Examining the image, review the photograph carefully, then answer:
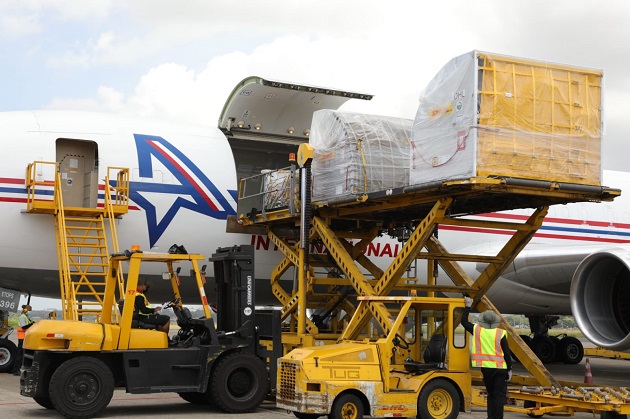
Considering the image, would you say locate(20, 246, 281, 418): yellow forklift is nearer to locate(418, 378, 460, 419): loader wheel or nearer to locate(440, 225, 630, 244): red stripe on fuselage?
locate(418, 378, 460, 419): loader wheel

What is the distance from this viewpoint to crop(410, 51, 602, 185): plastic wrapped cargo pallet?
383 inches

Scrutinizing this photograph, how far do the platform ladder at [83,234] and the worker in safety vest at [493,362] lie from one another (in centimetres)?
580

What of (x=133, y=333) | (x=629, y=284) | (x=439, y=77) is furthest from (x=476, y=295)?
(x=133, y=333)

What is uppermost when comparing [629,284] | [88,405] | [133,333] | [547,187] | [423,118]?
[423,118]

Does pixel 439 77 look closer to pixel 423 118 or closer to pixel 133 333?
pixel 423 118

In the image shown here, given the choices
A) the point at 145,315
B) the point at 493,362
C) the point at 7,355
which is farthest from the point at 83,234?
the point at 493,362

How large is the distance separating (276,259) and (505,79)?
614 centimetres

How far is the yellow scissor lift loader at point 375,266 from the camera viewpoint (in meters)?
8.61

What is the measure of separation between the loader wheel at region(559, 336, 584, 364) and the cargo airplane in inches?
189

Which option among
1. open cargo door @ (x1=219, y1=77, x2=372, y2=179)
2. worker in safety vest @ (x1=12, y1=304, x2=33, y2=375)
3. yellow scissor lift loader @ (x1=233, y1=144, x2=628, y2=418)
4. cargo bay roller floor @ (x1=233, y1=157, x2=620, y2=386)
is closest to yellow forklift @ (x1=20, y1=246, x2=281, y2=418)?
yellow scissor lift loader @ (x1=233, y1=144, x2=628, y2=418)

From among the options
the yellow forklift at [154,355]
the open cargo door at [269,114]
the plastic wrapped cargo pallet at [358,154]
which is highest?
the open cargo door at [269,114]

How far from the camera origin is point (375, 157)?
39.3 feet

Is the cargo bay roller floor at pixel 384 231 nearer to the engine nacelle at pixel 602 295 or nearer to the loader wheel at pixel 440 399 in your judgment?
the engine nacelle at pixel 602 295

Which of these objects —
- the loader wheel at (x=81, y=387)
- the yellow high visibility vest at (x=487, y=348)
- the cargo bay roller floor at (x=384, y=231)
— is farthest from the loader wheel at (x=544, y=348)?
the loader wheel at (x=81, y=387)
